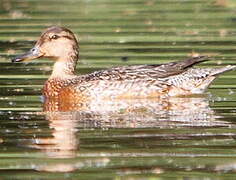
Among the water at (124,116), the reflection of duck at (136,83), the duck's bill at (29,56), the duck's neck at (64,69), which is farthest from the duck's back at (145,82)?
the duck's bill at (29,56)

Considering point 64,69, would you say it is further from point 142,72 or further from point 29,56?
point 142,72

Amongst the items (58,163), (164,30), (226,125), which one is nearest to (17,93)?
(226,125)

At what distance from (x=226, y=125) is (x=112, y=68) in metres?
3.31

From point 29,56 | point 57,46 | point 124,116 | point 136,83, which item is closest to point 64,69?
point 57,46

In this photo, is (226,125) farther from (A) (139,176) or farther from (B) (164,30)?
(B) (164,30)

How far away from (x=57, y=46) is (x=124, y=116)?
3376 millimetres

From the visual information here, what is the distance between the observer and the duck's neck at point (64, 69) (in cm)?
1477

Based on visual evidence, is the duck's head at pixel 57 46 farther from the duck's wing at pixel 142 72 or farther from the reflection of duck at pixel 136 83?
the duck's wing at pixel 142 72

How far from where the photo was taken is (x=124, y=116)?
11.9m

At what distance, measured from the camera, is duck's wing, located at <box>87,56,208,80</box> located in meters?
14.0

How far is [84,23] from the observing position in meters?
20.9

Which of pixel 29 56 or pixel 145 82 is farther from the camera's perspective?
pixel 29 56

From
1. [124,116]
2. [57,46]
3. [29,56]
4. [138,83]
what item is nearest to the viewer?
[124,116]

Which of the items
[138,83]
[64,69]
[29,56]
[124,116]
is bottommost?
[124,116]
